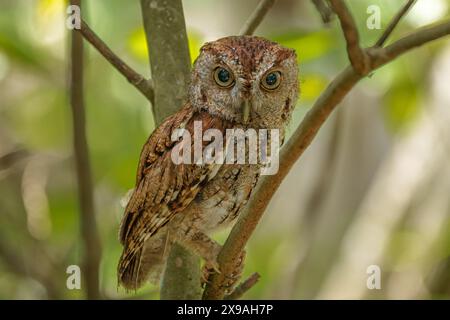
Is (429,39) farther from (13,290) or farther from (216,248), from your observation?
(13,290)

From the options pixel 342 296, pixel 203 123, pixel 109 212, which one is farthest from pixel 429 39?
pixel 109 212

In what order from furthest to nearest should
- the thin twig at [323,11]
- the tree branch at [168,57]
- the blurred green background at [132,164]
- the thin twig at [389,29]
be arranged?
the blurred green background at [132,164]
the tree branch at [168,57]
the thin twig at [323,11]
the thin twig at [389,29]

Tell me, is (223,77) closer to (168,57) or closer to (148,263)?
(168,57)

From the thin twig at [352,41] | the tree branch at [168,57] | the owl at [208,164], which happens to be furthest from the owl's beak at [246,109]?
the thin twig at [352,41]

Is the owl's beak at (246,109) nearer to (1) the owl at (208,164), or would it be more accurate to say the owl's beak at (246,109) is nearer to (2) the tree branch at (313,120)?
(1) the owl at (208,164)

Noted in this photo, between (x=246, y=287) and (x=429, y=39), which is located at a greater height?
(x=429, y=39)
